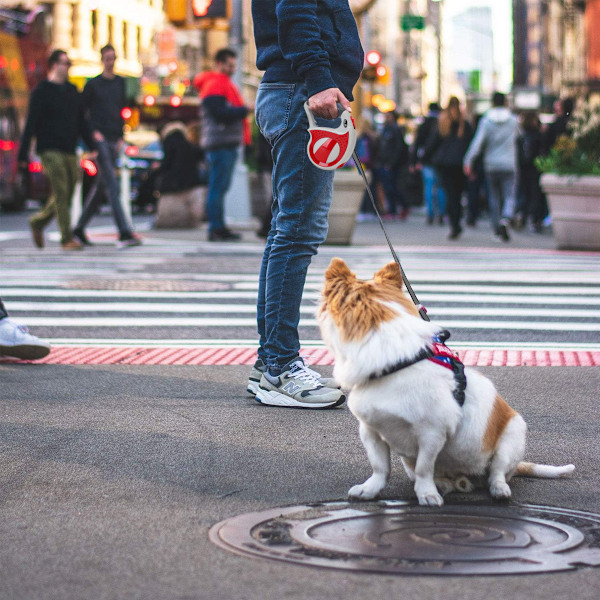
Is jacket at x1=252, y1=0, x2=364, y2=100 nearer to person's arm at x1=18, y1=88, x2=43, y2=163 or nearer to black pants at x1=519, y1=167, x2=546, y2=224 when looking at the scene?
person's arm at x1=18, y1=88, x2=43, y2=163

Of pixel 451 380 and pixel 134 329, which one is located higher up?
pixel 451 380

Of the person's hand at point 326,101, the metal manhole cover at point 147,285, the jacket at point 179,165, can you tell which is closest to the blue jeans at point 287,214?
the person's hand at point 326,101

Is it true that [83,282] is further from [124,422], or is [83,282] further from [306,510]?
[306,510]

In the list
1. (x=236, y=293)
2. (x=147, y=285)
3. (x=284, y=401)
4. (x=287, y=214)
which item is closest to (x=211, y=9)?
(x=147, y=285)

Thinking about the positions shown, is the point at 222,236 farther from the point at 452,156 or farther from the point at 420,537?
the point at 420,537

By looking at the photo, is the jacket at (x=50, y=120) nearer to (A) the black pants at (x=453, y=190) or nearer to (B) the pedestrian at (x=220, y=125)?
(B) the pedestrian at (x=220, y=125)

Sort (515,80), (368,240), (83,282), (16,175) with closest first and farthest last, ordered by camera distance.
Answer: (83,282)
(368,240)
(16,175)
(515,80)

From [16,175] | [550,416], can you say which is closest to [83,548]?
[550,416]

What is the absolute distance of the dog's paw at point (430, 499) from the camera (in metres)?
3.77

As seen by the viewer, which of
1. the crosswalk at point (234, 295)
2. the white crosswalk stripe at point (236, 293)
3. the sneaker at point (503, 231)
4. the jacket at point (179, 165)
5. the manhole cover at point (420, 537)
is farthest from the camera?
the jacket at point (179, 165)

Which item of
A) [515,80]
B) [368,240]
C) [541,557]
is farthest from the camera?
[515,80]

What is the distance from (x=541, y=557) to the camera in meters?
3.23

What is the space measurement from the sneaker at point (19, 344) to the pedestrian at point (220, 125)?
8.95 meters

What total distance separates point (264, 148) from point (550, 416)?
1352 cm
